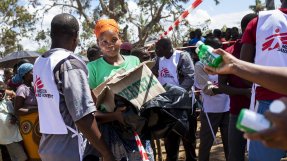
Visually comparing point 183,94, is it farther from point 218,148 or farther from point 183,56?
point 218,148

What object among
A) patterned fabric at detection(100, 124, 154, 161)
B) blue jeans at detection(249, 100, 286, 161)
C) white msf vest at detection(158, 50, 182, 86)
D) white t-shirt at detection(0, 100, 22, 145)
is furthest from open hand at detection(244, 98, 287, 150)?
white t-shirt at detection(0, 100, 22, 145)

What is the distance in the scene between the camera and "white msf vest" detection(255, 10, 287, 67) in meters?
2.81

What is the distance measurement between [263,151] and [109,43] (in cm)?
140

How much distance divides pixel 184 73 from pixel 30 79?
6.49ft

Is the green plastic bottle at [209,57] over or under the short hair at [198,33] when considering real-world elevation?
over

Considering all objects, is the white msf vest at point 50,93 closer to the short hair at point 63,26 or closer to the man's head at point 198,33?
the short hair at point 63,26

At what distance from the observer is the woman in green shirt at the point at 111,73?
9.73ft

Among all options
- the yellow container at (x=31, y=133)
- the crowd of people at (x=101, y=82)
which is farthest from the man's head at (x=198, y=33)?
the crowd of people at (x=101, y=82)

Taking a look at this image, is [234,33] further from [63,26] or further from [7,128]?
[63,26]

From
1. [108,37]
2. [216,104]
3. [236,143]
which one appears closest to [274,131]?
[108,37]

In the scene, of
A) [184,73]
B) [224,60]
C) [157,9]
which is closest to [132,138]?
[224,60]

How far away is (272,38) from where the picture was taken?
2818 millimetres

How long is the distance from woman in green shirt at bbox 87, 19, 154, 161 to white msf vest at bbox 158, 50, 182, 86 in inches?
82.1

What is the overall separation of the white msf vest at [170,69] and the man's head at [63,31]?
2.70 m
